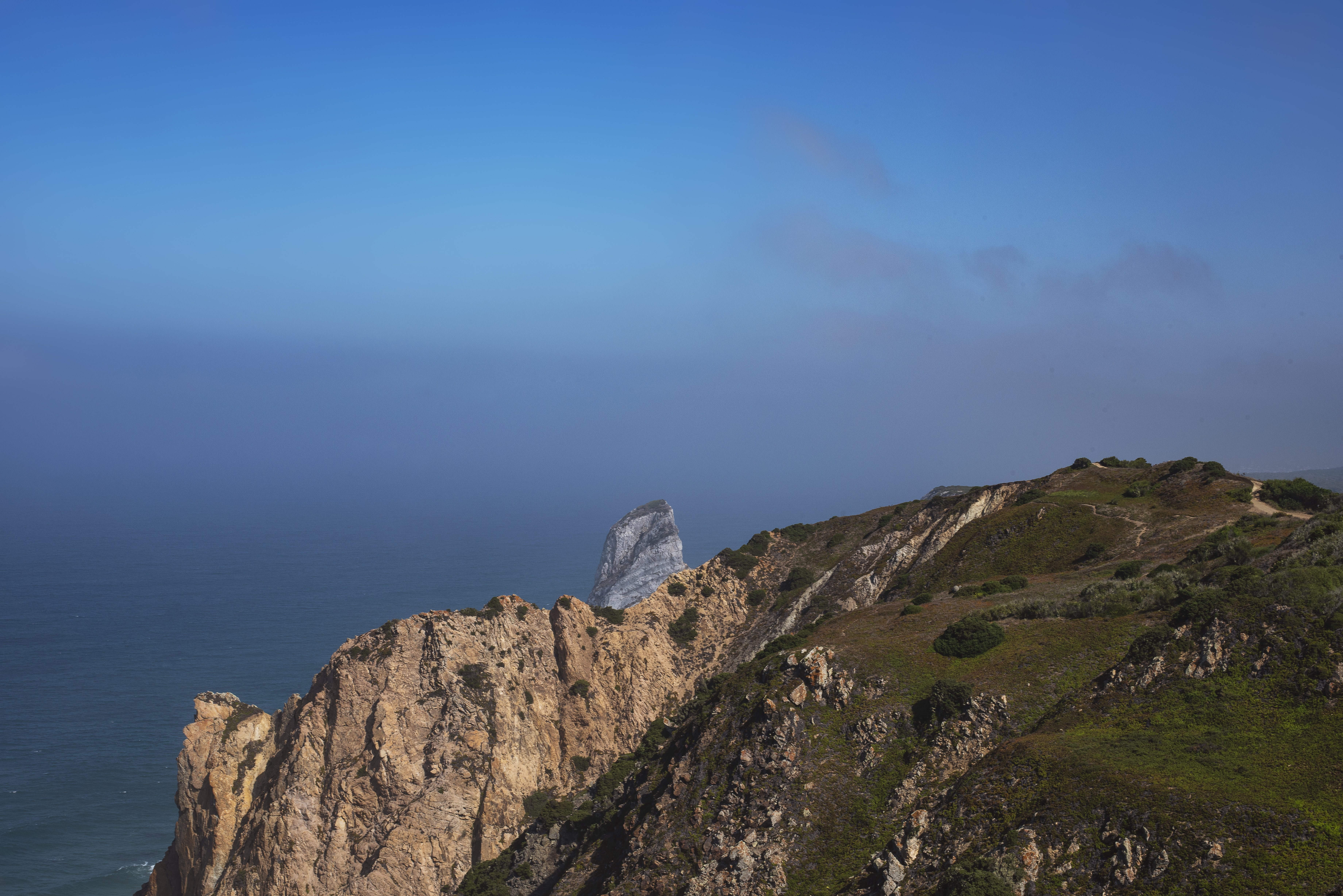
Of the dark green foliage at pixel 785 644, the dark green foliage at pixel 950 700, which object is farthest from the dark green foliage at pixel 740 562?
the dark green foliage at pixel 950 700

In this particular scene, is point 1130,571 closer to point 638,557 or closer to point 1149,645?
point 1149,645

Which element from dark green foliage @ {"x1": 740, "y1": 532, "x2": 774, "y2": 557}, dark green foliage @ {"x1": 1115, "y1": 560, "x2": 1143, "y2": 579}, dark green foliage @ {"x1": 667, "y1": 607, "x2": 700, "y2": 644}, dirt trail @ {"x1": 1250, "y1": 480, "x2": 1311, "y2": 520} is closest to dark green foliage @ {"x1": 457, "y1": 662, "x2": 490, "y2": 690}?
dark green foliage @ {"x1": 667, "y1": 607, "x2": 700, "y2": 644}

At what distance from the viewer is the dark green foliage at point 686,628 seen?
A: 2395 inches

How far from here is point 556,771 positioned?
167 feet

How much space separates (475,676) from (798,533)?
30.8 m

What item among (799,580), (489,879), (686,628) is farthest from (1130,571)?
(489,879)

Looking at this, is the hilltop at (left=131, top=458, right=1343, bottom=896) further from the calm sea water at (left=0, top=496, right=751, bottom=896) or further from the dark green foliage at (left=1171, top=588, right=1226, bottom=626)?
the calm sea water at (left=0, top=496, right=751, bottom=896)

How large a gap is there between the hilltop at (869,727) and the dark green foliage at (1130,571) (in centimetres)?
15

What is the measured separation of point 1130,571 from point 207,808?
50.5 m

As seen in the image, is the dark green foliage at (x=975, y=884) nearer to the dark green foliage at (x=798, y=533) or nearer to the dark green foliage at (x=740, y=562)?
the dark green foliage at (x=740, y=562)

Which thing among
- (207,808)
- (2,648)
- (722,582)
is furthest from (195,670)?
(722,582)

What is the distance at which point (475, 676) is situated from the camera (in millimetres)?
50250

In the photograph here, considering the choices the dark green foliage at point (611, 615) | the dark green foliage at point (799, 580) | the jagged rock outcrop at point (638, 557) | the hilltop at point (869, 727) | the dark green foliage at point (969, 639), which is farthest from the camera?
the jagged rock outcrop at point (638, 557)

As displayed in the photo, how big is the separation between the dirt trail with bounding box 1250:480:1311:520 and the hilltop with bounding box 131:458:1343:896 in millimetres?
268
